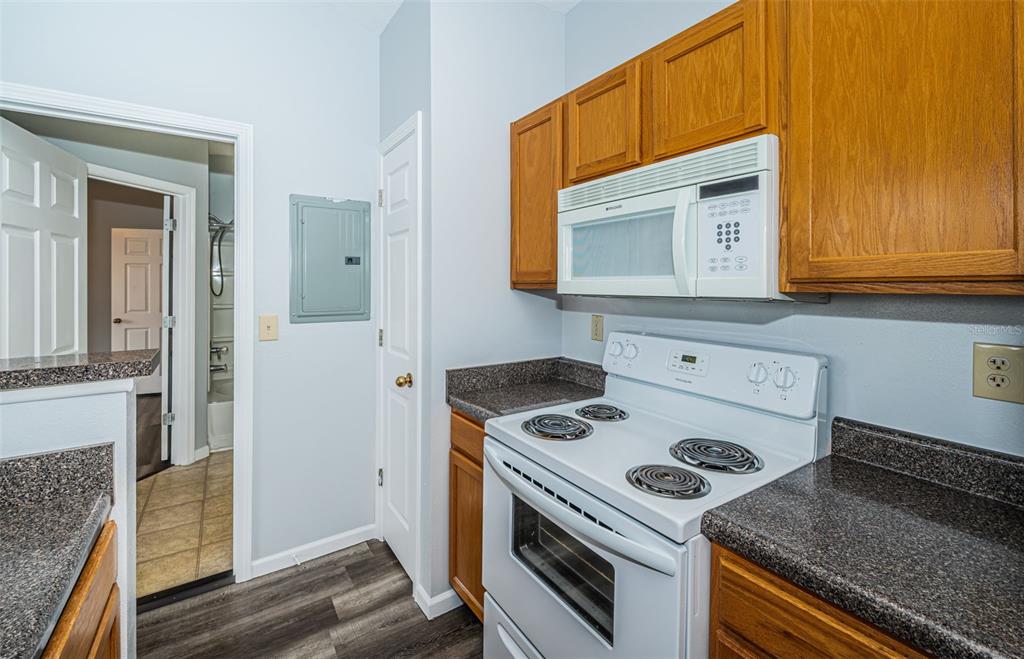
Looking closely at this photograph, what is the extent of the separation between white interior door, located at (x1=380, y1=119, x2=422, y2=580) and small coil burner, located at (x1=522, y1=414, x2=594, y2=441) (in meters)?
0.57

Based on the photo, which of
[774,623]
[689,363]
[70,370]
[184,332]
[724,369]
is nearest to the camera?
[774,623]

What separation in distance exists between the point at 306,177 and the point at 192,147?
1.56 m

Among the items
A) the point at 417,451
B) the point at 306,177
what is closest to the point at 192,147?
the point at 306,177

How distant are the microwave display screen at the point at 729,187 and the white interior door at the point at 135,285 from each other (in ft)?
18.4

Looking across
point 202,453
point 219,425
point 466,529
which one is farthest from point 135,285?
point 466,529

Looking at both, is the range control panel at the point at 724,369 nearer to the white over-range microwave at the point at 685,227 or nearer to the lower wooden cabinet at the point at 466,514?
the white over-range microwave at the point at 685,227

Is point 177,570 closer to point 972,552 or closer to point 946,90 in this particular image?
point 972,552

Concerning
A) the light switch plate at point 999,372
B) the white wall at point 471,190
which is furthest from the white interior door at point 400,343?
the light switch plate at point 999,372

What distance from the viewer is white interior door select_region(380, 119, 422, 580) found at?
6.47 ft

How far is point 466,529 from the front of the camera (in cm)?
184

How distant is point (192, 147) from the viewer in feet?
10.2

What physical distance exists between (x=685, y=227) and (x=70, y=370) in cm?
149

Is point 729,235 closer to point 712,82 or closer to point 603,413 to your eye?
point 712,82

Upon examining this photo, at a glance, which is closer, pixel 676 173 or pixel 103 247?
pixel 676 173
